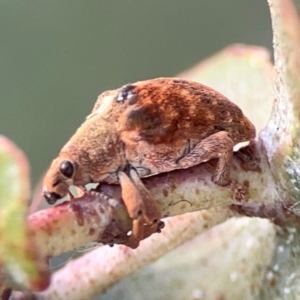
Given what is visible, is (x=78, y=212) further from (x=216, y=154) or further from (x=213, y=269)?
(x=213, y=269)

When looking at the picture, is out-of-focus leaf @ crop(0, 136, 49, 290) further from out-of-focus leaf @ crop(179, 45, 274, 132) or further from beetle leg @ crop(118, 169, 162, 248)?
out-of-focus leaf @ crop(179, 45, 274, 132)

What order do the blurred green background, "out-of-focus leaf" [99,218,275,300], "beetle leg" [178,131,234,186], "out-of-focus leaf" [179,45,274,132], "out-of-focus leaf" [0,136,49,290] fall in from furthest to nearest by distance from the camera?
1. the blurred green background
2. "out-of-focus leaf" [179,45,274,132]
3. "out-of-focus leaf" [99,218,275,300]
4. "beetle leg" [178,131,234,186]
5. "out-of-focus leaf" [0,136,49,290]

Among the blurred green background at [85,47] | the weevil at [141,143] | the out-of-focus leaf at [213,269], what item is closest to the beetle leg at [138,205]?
the weevil at [141,143]

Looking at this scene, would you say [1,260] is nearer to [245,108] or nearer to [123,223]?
[123,223]

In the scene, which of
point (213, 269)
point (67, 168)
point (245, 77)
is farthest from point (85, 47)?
point (67, 168)

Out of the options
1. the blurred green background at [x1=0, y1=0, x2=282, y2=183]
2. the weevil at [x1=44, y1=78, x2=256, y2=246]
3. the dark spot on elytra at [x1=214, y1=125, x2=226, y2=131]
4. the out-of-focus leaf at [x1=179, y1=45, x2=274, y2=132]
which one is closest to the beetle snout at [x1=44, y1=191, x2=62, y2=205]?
the weevil at [x1=44, y1=78, x2=256, y2=246]

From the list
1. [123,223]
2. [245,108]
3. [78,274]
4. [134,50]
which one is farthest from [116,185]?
[134,50]

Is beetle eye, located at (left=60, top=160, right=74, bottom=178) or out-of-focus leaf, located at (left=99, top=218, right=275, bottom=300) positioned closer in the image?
beetle eye, located at (left=60, top=160, right=74, bottom=178)
